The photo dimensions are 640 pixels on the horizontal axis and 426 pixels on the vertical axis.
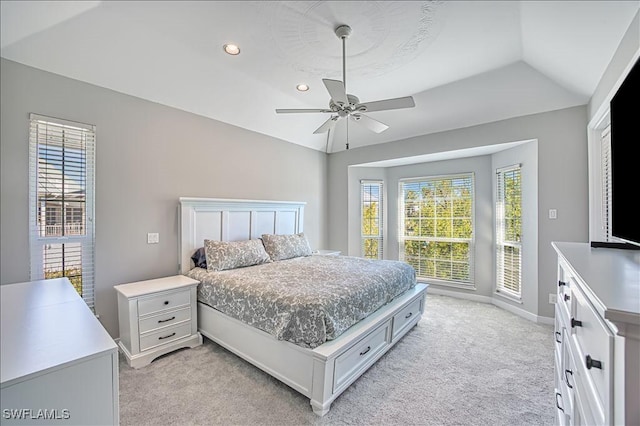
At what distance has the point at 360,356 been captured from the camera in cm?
226

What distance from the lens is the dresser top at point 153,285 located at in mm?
2531

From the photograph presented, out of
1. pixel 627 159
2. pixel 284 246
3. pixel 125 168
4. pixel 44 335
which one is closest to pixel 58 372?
pixel 44 335

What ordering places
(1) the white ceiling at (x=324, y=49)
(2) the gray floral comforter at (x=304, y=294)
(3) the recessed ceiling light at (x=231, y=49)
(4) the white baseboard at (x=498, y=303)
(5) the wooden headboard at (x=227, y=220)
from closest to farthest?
(2) the gray floral comforter at (x=304, y=294), (1) the white ceiling at (x=324, y=49), (3) the recessed ceiling light at (x=231, y=49), (5) the wooden headboard at (x=227, y=220), (4) the white baseboard at (x=498, y=303)

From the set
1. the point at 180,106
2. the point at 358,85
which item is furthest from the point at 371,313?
the point at 180,106

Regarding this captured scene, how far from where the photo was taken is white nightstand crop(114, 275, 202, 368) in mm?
2482

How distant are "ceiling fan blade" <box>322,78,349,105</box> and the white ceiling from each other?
2.01 ft

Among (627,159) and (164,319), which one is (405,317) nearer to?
(627,159)

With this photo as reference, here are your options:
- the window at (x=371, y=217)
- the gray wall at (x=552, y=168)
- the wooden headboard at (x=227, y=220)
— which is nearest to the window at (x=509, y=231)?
the gray wall at (x=552, y=168)

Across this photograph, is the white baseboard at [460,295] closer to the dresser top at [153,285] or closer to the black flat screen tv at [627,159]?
the black flat screen tv at [627,159]

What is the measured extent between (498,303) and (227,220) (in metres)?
4.25

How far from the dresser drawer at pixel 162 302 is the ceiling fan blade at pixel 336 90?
7.90 feet

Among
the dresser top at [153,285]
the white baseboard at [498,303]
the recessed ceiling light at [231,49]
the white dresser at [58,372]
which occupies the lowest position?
the white baseboard at [498,303]

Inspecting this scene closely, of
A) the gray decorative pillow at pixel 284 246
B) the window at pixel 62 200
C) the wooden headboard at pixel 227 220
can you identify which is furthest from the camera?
the gray decorative pillow at pixel 284 246

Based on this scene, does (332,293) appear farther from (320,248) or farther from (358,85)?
(320,248)
